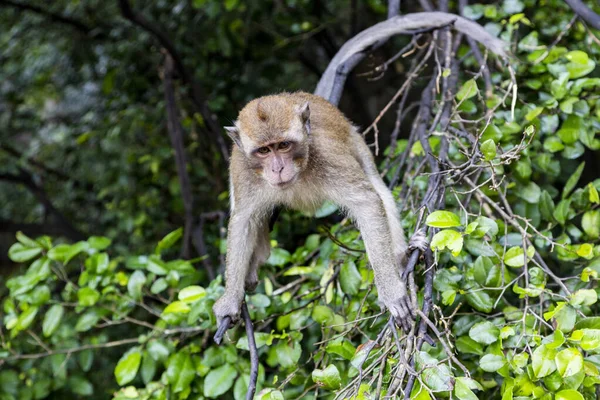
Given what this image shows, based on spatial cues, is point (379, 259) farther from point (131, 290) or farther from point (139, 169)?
point (139, 169)

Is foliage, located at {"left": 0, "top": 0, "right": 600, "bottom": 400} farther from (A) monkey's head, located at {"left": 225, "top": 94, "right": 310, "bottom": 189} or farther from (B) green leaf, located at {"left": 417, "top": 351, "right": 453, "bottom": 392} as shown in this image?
(A) monkey's head, located at {"left": 225, "top": 94, "right": 310, "bottom": 189}

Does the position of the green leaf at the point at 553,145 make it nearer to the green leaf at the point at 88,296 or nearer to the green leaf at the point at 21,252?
the green leaf at the point at 88,296

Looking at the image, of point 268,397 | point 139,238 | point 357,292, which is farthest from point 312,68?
point 268,397

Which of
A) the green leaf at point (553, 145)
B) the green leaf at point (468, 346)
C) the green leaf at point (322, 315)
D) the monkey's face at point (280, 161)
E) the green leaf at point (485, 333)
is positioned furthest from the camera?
the green leaf at point (553, 145)

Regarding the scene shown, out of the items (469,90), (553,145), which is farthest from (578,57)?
(469,90)

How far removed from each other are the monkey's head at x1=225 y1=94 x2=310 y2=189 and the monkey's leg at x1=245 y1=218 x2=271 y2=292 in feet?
1.62

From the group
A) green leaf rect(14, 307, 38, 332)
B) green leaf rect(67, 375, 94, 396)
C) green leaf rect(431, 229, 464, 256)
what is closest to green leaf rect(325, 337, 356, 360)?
green leaf rect(431, 229, 464, 256)

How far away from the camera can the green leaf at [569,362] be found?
2.38m

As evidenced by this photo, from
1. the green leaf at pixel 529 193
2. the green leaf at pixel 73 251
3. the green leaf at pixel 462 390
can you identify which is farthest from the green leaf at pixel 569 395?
the green leaf at pixel 73 251

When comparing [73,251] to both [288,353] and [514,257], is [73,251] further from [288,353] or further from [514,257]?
[514,257]

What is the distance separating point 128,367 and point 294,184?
145 cm

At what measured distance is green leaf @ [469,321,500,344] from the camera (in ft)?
8.91

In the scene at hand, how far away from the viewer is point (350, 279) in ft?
11.2

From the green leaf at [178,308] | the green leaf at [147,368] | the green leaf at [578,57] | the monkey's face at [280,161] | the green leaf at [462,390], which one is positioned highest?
the green leaf at [578,57]
